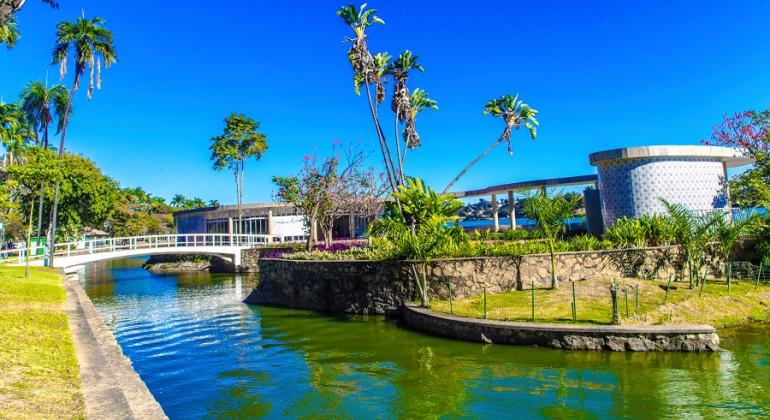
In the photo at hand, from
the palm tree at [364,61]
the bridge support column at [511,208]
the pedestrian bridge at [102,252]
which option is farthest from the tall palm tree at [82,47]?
the bridge support column at [511,208]

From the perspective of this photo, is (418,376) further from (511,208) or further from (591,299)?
(511,208)

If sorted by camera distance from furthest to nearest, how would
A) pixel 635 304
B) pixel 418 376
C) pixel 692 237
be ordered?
pixel 692 237 → pixel 635 304 → pixel 418 376

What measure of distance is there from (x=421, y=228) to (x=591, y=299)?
6.06 m

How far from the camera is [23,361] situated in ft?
23.2

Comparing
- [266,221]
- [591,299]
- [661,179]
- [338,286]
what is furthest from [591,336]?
[266,221]

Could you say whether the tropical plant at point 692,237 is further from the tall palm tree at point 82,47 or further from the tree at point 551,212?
the tall palm tree at point 82,47

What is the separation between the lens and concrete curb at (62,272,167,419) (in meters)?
5.51

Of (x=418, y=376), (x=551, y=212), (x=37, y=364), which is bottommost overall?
(x=418, y=376)

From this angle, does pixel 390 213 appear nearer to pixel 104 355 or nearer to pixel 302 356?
pixel 302 356

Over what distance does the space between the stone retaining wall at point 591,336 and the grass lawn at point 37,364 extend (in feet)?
28.7

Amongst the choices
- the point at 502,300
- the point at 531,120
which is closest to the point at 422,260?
the point at 502,300

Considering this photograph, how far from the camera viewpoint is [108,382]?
6543mm

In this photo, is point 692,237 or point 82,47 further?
point 82,47

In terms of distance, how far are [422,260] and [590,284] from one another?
5354 mm
